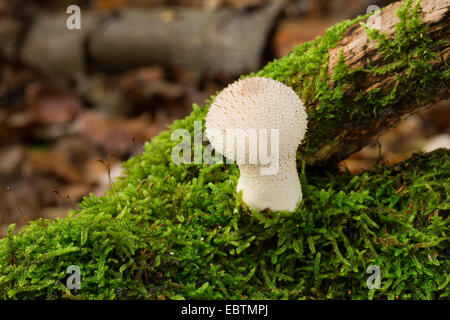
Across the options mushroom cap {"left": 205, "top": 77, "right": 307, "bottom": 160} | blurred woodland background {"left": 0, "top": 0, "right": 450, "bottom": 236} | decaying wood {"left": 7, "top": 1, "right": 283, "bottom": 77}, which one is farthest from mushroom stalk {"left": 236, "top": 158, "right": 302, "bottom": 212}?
decaying wood {"left": 7, "top": 1, "right": 283, "bottom": 77}

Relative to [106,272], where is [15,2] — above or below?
above

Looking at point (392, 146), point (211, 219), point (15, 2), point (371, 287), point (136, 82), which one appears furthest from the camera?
point (15, 2)

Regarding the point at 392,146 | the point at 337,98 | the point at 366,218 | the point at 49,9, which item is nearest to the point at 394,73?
the point at 337,98

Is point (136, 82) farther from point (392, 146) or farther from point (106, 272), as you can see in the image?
point (106, 272)

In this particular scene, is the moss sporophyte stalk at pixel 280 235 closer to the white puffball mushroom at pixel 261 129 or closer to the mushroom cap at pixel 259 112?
the white puffball mushroom at pixel 261 129

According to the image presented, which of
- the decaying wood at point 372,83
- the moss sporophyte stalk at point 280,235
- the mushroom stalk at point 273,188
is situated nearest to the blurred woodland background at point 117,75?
the decaying wood at point 372,83

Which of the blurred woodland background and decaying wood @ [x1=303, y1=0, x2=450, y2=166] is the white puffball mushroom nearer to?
decaying wood @ [x1=303, y1=0, x2=450, y2=166]
